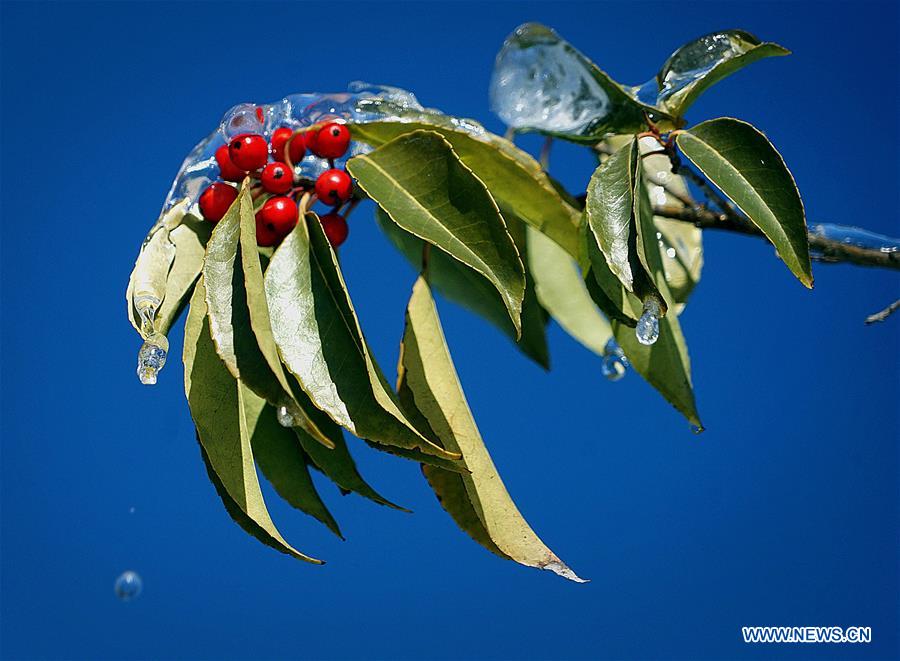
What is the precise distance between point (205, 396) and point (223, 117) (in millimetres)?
420

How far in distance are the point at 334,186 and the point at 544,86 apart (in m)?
0.31

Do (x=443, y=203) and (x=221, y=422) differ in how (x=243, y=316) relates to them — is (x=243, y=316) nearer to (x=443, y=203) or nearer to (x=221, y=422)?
(x=221, y=422)

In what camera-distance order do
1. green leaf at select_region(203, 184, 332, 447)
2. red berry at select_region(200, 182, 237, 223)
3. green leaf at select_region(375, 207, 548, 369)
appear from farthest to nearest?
green leaf at select_region(375, 207, 548, 369) < red berry at select_region(200, 182, 237, 223) < green leaf at select_region(203, 184, 332, 447)

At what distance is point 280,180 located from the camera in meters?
1.18

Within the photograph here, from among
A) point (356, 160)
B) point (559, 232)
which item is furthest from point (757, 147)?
point (356, 160)

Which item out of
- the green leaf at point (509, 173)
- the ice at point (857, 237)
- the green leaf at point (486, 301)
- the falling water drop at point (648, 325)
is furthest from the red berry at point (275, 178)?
the ice at point (857, 237)

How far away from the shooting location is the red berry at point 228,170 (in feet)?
3.96

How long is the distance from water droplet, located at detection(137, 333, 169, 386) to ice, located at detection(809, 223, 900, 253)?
902mm

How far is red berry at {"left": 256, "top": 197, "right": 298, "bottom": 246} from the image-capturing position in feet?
3.74

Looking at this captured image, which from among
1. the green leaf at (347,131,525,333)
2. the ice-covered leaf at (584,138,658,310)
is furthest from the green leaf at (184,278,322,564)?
the ice-covered leaf at (584,138,658,310)

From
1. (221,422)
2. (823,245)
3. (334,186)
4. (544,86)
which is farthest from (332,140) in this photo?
(823,245)

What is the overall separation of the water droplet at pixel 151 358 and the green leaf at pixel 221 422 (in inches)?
1.2

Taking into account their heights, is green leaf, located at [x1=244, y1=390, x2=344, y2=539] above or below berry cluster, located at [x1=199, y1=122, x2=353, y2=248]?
below

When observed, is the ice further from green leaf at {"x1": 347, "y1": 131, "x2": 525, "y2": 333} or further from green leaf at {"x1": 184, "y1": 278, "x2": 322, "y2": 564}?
green leaf at {"x1": 184, "y1": 278, "x2": 322, "y2": 564}
